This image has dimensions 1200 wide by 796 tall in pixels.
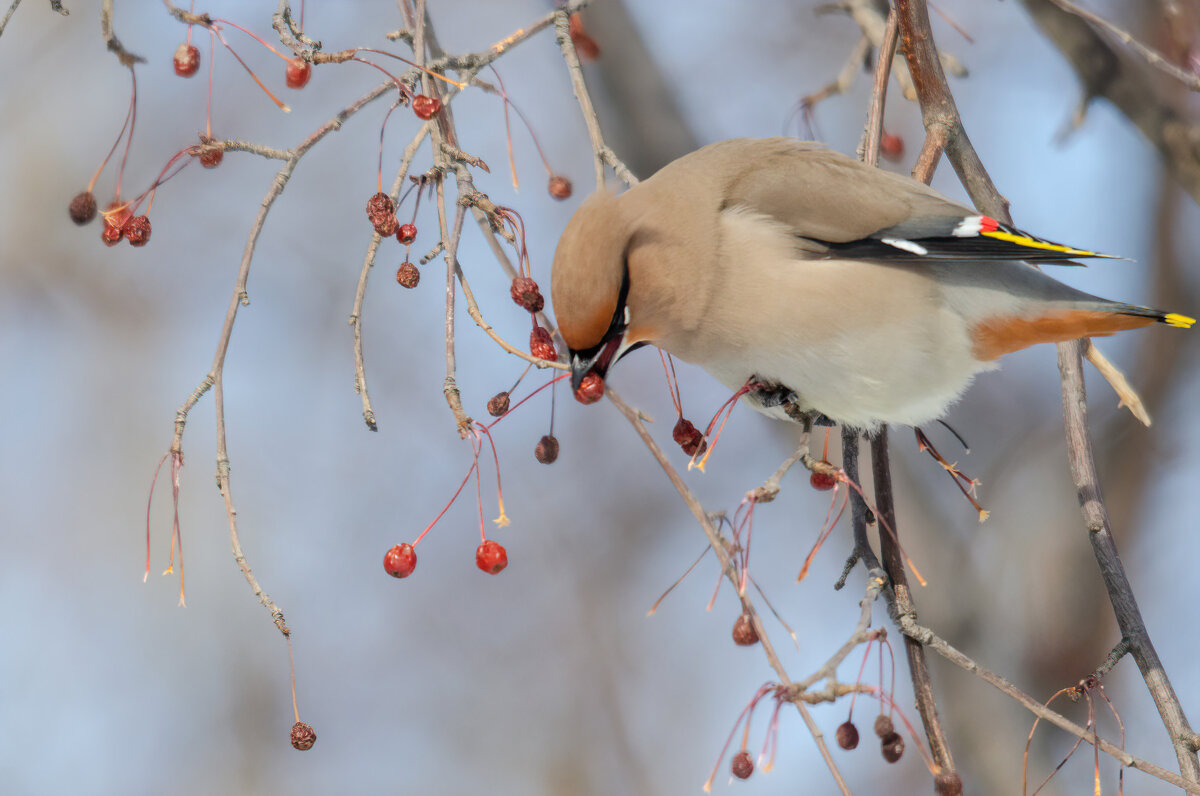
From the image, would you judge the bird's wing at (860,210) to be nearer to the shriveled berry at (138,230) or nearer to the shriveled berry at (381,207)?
the shriveled berry at (381,207)

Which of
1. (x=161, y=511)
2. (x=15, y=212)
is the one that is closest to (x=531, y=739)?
(x=161, y=511)

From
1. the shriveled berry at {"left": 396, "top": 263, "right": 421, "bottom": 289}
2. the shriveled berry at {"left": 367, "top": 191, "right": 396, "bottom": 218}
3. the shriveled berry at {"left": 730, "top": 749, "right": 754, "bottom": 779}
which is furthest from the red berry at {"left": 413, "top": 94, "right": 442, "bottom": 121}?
the shriveled berry at {"left": 730, "top": 749, "right": 754, "bottom": 779}

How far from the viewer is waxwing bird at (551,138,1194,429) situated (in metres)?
2.95

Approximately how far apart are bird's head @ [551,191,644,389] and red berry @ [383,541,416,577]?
1.81ft

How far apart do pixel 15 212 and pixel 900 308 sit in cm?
540

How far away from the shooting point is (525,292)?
7.91 ft

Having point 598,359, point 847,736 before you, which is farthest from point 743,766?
point 598,359

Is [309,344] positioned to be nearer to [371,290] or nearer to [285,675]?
[371,290]

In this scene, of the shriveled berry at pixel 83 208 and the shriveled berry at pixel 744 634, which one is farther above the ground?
the shriveled berry at pixel 83 208

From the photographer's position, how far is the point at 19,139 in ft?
20.6

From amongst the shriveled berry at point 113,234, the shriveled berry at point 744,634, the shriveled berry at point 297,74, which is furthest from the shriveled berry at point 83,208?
the shriveled berry at point 744,634

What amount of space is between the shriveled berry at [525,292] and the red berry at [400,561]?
0.60m

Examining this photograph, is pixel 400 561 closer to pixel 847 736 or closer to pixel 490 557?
pixel 490 557

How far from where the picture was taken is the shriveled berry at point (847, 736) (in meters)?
2.57
